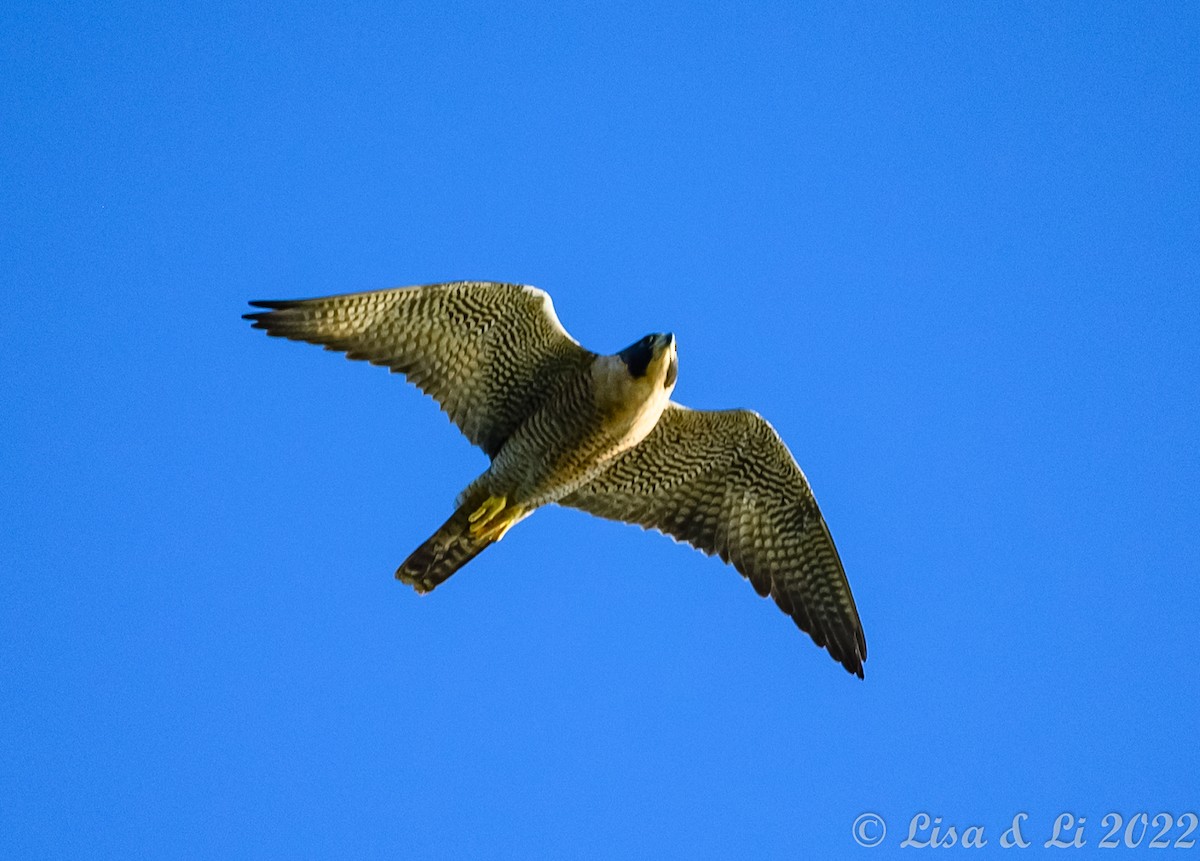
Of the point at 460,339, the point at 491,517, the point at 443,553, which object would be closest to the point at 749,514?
the point at 491,517

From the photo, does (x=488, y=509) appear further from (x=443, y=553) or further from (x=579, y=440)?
(x=579, y=440)

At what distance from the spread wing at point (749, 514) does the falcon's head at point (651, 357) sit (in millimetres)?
1247

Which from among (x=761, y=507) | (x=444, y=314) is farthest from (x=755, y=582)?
(x=444, y=314)

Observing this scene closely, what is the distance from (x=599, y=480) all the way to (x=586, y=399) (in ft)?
3.87

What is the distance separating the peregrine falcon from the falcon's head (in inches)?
0.4

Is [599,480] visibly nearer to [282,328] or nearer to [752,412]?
[752,412]

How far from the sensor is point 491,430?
12.0 meters

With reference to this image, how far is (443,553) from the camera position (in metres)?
11.8

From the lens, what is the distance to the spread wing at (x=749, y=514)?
490 inches

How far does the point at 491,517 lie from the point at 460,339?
1.44 meters

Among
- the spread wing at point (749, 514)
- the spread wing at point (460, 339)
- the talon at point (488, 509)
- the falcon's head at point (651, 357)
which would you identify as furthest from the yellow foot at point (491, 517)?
Answer: the falcon's head at point (651, 357)

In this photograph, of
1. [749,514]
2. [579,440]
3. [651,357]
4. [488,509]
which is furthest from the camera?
[749,514]

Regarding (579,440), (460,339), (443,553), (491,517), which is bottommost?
(443,553)

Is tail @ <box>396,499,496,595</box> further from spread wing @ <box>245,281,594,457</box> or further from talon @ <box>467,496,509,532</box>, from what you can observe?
spread wing @ <box>245,281,594,457</box>
